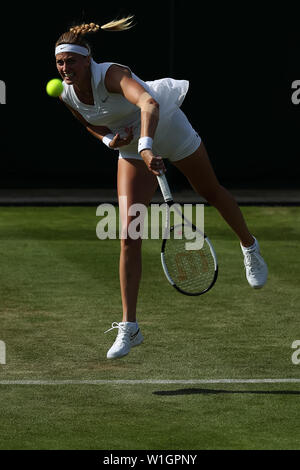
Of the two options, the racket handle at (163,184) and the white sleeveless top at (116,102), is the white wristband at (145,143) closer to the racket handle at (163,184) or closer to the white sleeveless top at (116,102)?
the racket handle at (163,184)

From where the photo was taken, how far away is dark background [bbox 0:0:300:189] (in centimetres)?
2145

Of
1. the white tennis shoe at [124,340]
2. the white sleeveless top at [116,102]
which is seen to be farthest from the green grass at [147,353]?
the white sleeveless top at [116,102]

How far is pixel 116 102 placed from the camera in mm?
7875

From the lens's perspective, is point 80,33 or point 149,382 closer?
point 80,33

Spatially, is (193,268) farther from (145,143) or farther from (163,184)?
(145,143)

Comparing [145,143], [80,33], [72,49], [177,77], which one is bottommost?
[145,143]

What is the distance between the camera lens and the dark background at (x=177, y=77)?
2145 centimetres

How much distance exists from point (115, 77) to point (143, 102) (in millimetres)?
405

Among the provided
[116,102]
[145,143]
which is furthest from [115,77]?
[145,143]

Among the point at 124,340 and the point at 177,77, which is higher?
the point at 177,77

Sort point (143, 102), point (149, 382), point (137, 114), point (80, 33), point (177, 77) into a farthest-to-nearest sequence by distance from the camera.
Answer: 1. point (177, 77)
2. point (137, 114)
3. point (149, 382)
4. point (80, 33)
5. point (143, 102)

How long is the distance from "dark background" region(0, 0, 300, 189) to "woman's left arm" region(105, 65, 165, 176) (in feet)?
45.3

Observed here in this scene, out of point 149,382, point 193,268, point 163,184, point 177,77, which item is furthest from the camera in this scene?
point 177,77
